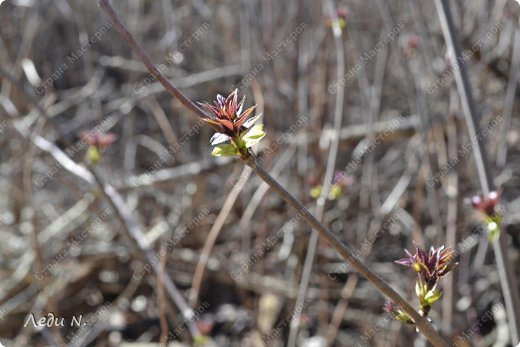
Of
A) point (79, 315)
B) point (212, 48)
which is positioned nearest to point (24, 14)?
point (212, 48)

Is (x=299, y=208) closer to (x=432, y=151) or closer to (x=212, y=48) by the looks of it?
(x=432, y=151)

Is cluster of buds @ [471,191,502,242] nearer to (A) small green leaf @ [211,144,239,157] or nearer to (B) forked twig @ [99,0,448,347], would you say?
(B) forked twig @ [99,0,448,347]

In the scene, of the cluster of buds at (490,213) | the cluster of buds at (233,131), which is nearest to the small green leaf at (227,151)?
the cluster of buds at (233,131)

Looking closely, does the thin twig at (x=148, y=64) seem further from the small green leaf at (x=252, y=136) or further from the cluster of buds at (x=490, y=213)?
the cluster of buds at (x=490, y=213)

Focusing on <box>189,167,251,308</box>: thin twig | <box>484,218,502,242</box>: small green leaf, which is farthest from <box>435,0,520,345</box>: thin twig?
<box>189,167,251,308</box>: thin twig

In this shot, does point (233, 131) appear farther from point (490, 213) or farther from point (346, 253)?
point (490, 213)

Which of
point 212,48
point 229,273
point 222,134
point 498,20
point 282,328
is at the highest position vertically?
point 212,48

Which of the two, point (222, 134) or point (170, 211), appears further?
point (170, 211)

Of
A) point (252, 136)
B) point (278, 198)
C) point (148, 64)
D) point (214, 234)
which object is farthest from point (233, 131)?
point (278, 198)
